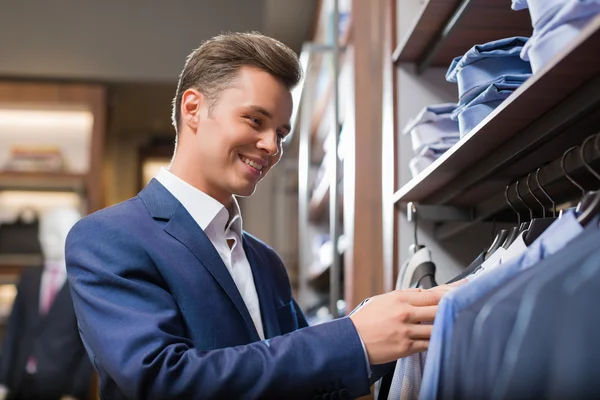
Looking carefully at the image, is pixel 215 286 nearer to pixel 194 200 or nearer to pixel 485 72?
pixel 194 200

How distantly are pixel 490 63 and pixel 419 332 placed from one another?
1.72ft

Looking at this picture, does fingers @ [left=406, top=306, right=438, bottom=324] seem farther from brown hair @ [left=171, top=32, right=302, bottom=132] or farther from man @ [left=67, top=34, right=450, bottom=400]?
brown hair @ [left=171, top=32, right=302, bottom=132]

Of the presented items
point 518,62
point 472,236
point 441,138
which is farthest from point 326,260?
point 518,62

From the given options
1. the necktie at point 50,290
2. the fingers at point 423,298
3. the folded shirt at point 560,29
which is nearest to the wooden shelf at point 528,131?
the folded shirt at point 560,29

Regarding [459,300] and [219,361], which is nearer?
[459,300]

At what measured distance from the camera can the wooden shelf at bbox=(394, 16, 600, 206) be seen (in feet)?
2.95

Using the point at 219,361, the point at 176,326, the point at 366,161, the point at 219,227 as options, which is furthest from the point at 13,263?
the point at 219,361

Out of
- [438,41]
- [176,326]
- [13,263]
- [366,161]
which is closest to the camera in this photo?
[176,326]

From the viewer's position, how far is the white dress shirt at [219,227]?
58.8 inches

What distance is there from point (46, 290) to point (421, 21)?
305cm

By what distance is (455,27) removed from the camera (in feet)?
5.31

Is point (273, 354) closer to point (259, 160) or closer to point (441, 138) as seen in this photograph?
point (259, 160)

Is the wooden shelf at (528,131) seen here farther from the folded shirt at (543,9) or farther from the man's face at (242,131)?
the man's face at (242,131)

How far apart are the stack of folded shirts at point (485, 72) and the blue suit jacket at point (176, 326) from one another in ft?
1.52
